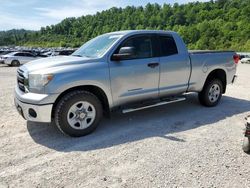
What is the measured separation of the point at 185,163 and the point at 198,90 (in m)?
3.02

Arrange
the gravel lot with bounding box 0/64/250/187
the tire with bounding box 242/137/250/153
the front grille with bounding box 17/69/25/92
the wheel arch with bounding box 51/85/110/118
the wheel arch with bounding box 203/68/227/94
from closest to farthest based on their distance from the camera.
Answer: the gravel lot with bounding box 0/64/250/187 → the tire with bounding box 242/137/250/153 → the wheel arch with bounding box 51/85/110/118 → the front grille with bounding box 17/69/25/92 → the wheel arch with bounding box 203/68/227/94

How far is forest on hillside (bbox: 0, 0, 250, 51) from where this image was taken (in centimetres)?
8112

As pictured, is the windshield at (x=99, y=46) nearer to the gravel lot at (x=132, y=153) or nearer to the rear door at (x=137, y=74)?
the rear door at (x=137, y=74)

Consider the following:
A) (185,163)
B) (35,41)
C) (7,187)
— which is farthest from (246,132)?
(35,41)

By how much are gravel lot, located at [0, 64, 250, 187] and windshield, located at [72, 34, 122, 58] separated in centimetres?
144

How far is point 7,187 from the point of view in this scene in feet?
10.1

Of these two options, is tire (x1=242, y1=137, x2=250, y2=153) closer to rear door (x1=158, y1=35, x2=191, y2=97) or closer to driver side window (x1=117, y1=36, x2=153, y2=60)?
rear door (x1=158, y1=35, x2=191, y2=97)

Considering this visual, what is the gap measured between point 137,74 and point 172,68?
952 mm

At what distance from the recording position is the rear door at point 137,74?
4781 mm

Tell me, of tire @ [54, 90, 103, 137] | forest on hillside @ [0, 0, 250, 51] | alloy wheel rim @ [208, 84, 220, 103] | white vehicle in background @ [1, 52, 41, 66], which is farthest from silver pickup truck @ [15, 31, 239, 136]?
forest on hillside @ [0, 0, 250, 51]

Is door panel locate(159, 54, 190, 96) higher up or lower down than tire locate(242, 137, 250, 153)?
higher up

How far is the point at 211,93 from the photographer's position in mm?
6562

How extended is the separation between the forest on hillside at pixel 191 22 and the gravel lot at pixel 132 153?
72.9 meters

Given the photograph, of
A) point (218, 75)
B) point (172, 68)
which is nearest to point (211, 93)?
point (218, 75)
